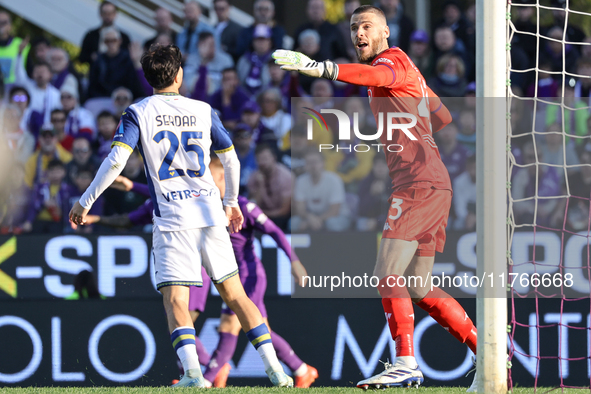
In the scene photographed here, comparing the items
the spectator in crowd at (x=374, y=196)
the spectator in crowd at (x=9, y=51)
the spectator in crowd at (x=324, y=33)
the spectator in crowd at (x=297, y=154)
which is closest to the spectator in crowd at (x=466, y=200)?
the spectator in crowd at (x=374, y=196)

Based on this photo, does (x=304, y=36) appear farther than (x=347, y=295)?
Yes

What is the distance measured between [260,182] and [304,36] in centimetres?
196

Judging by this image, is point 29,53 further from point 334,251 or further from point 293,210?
point 334,251

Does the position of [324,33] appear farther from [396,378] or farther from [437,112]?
[396,378]

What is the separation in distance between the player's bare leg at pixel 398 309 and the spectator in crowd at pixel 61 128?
476 cm

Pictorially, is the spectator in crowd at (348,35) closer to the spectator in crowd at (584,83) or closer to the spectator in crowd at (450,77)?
the spectator in crowd at (450,77)

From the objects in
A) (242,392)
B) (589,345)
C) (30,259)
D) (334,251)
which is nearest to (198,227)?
(242,392)

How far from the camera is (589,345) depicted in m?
6.02

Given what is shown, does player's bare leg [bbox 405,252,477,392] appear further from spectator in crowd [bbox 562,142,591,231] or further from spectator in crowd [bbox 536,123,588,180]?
spectator in crowd [bbox 536,123,588,180]

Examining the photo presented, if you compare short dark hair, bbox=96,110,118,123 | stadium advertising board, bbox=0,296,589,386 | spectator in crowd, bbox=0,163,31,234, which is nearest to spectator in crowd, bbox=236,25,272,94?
short dark hair, bbox=96,110,118,123

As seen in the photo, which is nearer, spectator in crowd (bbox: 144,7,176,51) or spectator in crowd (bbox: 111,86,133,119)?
spectator in crowd (bbox: 111,86,133,119)

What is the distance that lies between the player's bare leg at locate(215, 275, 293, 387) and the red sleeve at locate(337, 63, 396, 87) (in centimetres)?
132

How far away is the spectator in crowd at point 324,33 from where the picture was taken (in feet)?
25.7

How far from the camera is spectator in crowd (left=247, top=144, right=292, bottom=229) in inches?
259
